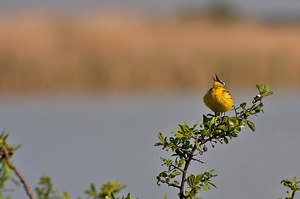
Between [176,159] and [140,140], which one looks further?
[140,140]

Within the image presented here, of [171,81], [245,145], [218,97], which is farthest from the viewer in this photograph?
[171,81]

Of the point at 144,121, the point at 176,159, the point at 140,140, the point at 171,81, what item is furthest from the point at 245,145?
the point at 176,159

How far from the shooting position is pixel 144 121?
19.7 m

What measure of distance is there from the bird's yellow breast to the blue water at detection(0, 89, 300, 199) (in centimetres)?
221

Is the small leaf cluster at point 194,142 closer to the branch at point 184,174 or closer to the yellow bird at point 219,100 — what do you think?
the branch at point 184,174

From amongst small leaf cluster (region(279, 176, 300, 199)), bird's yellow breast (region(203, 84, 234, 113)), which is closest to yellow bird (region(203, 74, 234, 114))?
bird's yellow breast (region(203, 84, 234, 113))

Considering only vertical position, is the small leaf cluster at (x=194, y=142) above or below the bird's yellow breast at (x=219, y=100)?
below

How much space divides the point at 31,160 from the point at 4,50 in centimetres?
1257

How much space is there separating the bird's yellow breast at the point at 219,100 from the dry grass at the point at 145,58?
18958 mm

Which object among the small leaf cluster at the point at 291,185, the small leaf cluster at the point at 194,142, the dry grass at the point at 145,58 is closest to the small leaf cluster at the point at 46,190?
the small leaf cluster at the point at 194,142

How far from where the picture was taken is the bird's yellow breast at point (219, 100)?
10.5 ft

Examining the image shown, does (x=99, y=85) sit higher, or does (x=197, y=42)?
(x=197, y=42)

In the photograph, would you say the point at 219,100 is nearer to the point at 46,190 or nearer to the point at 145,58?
the point at 46,190

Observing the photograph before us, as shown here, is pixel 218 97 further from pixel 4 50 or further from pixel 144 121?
pixel 4 50
